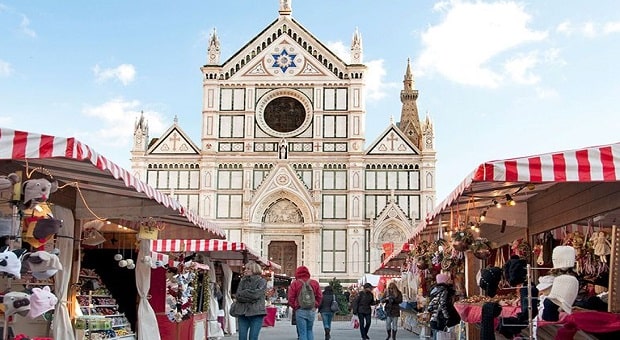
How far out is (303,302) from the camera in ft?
38.8

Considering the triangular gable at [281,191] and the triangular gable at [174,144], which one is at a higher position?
the triangular gable at [174,144]

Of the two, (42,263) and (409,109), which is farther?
(409,109)

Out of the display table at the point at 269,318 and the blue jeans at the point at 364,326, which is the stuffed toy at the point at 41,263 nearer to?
the blue jeans at the point at 364,326

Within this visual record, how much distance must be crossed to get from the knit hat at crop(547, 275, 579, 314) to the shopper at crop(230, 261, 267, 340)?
16.6 ft

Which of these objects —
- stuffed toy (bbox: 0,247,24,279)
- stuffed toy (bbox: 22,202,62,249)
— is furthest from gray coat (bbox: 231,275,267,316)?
stuffed toy (bbox: 0,247,24,279)

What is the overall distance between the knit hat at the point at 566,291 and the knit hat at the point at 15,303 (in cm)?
424

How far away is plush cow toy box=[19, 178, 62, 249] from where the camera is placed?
6543 mm

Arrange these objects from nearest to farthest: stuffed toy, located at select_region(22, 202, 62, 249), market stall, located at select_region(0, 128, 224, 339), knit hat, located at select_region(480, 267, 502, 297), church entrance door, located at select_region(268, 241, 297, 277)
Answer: stuffed toy, located at select_region(22, 202, 62, 249), market stall, located at select_region(0, 128, 224, 339), knit hat, located at select_region(480, 267, 502, 297), church entrance door, located at select_region(268, 241, 297, 277)

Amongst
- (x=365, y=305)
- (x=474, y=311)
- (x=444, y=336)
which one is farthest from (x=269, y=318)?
(x=474, y=311)

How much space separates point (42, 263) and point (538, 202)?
23.2 ft

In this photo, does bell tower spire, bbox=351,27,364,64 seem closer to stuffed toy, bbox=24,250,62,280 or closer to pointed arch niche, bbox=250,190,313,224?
pointed arch niche, bbox=250,190,313,224

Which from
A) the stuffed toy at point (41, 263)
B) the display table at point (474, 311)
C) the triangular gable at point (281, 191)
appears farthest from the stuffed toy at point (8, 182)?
the triangular gable at point (281, 191)

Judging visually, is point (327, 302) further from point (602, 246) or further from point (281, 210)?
point (281, 210)

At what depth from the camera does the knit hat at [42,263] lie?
252 inches
